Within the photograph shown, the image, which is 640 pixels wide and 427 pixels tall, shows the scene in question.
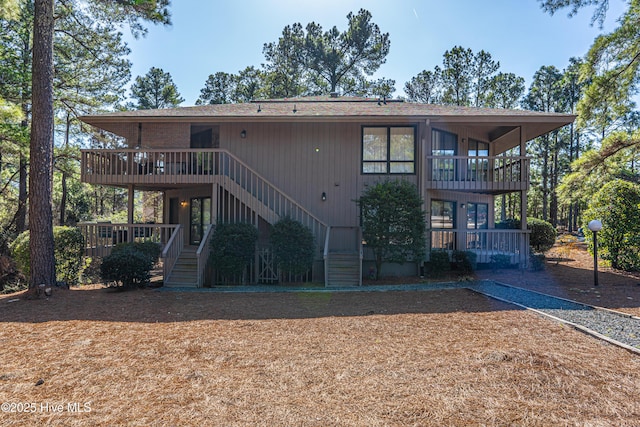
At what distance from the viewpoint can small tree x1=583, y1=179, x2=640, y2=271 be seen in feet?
30.5

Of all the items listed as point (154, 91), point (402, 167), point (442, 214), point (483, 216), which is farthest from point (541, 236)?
point (154, 91)

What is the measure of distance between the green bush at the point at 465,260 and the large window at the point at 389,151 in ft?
10.1

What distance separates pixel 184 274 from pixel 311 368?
6.60 meters

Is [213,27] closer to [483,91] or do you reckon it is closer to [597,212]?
[597,212]

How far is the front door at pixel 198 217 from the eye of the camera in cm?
1215

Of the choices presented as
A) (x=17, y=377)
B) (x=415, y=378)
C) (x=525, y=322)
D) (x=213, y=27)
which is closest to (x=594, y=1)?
(x=525, y=322)

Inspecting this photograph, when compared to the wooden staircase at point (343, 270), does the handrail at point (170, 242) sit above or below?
above

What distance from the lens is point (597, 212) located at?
32.8ft

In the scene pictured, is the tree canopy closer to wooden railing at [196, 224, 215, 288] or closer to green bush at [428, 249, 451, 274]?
wooden railing at [196, 224, 215, 288]

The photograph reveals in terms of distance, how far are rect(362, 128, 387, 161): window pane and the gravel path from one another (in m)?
5.36

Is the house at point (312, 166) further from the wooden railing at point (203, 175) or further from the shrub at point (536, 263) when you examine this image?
the shrub at point (536, 263)

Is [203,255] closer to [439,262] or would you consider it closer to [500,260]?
[439,262]

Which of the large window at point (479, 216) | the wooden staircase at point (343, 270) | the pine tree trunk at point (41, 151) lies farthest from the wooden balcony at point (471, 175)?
the pine tree trunk at point (41, 151)

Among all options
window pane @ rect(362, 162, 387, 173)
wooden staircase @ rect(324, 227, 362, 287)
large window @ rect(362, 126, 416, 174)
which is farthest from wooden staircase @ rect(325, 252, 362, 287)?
large window @ rect(362, 126, 416, 174)
